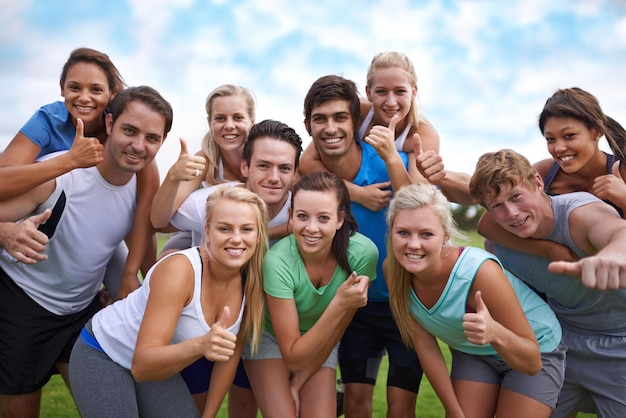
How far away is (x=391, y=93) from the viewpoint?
4094 millimetres

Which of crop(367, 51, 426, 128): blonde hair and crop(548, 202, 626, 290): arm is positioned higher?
crop(367, 51, 426, 128): blonde hair

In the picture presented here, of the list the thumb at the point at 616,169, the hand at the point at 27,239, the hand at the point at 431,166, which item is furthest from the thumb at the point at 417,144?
the hand at the point at 27,239

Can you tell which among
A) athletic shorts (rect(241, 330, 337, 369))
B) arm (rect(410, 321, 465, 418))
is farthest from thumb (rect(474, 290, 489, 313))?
athletic shorts (rect(241, 330, 337, 369))

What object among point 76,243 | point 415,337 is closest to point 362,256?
point 415,337

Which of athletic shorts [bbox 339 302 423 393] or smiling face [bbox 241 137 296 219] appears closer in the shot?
smiling face [bbox 241 137 296 219]

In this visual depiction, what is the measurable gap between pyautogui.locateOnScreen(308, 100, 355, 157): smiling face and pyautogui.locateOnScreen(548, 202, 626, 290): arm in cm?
145

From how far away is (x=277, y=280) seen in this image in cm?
331

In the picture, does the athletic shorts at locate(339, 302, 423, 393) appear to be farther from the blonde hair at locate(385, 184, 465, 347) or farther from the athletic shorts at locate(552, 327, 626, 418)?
the athletic shorts at locate(552, 327, 626, 418)

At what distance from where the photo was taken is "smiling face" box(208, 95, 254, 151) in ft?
13.6

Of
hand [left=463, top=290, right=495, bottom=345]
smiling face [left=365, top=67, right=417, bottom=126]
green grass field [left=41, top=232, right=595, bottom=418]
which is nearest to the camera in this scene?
hand [left=463, top=290, right=495, bottom=345]

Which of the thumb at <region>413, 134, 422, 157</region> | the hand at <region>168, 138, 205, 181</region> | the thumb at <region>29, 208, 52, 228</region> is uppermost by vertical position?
the thumb at <region>413, 134, 422, 157</region>

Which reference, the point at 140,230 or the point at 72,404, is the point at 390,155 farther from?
the point at 72,404

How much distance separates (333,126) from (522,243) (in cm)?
138

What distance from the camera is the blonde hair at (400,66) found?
4.11m
